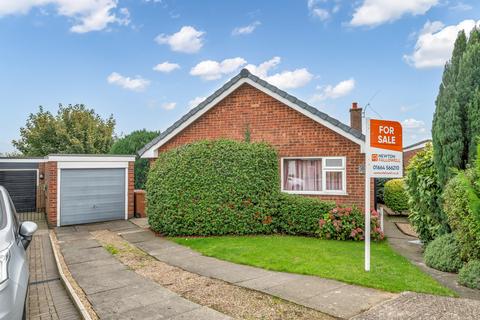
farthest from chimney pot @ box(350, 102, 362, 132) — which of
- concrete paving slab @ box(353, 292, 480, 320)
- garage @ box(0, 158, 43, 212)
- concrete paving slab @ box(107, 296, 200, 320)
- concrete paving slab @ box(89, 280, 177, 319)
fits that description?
garage @ box(0, 158, 43, 212)

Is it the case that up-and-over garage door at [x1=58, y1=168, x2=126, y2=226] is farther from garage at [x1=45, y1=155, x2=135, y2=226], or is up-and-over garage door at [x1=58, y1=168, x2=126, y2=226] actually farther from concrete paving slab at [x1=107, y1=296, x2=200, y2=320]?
concrete paving slab at [x1=107, y1=296, x2=200, y2=320]

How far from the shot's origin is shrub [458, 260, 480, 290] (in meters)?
5.43

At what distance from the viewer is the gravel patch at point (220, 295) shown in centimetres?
442

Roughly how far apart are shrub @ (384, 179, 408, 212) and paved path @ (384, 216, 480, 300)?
Answer: 1.76m

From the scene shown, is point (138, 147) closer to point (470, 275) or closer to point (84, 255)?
point (84, 255)

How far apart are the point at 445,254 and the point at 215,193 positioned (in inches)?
231

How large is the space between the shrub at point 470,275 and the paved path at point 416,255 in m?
0.10

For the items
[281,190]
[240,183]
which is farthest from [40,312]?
[281,190]

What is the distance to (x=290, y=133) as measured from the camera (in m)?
11.4

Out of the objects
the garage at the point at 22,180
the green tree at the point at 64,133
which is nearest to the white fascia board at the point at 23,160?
the garage at the point at 22,180

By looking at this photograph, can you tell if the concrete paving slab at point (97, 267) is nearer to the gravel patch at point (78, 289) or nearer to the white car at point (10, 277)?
the gravel patch at point (78, 289)

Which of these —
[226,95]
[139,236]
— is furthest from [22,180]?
[226,95]

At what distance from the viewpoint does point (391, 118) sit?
21.5 ft

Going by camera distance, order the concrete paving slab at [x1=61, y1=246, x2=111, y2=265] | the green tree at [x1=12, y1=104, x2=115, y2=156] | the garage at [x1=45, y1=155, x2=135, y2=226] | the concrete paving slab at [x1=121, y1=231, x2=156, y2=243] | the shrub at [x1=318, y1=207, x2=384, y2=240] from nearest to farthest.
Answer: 1. the concrete paving slab at [x1=61, y1=246, x2=111, y2=265]
2. the shrub at [x1=318, y1=207, x2=384, y2=240]
3. the concrete paving slab at [x1=121, y1=231, x2=156, y2=243]
4. the garage at [x1=45, y1=155, x2=135, y2=226]
5. the green tree at [x1=12, y1=104, x2=115, y2=156]
